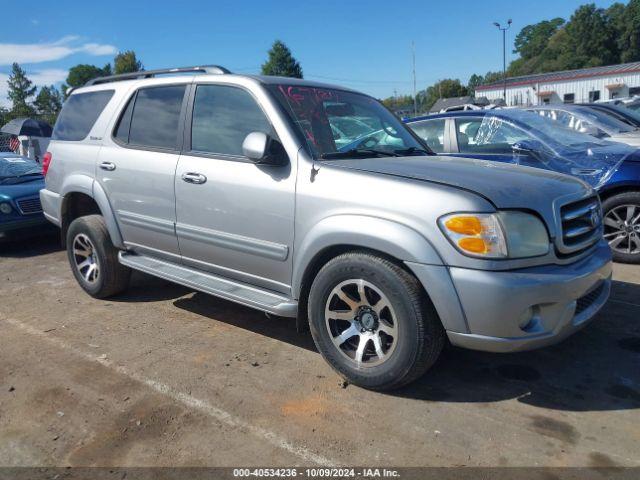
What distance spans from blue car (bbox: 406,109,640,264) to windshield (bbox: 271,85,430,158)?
1.88m

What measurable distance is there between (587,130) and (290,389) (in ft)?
21.7

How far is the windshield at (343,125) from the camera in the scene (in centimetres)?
348

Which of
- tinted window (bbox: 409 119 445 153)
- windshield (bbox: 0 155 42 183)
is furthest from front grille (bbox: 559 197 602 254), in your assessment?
windshield (bbox: 0 155 42 183)

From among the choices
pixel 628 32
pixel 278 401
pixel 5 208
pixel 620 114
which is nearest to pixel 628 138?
pixel 620 114

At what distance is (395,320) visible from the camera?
9.39ft

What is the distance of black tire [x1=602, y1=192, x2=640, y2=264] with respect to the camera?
5453 mm

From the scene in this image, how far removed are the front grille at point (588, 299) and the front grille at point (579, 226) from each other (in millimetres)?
258

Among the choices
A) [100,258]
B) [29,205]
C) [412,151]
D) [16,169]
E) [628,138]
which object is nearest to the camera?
[412,151]

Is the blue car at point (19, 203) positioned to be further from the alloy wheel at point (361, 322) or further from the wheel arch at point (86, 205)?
the alloy wheel at point (361, 322)

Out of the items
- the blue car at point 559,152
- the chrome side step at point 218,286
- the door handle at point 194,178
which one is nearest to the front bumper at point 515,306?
the chrome side step at point 218,286

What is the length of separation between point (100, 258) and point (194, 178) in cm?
158

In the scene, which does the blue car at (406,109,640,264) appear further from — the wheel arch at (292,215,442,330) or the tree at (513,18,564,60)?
the tree at (513,18,564,60)

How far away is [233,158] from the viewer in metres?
3.58

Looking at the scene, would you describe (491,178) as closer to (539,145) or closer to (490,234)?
(490,234)
